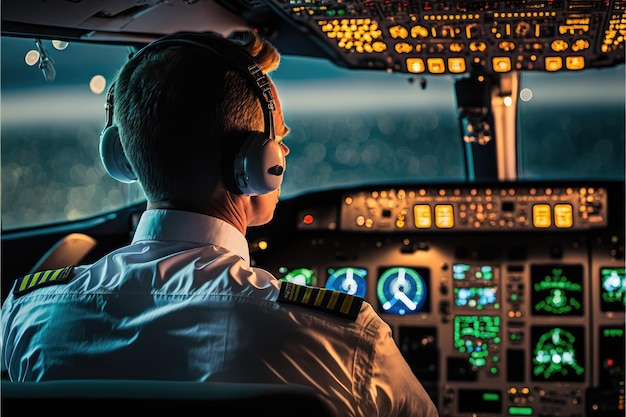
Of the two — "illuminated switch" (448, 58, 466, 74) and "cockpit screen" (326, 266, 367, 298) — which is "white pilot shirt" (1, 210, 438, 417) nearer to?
"illuminated switch" (448, 58, 466, 74)

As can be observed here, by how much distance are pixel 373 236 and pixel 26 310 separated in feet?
9.13

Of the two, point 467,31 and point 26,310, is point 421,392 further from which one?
point 467,31

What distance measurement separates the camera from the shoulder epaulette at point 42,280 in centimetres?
123

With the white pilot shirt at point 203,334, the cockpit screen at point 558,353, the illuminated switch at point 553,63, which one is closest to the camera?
the white pilot shirt at point 203,334

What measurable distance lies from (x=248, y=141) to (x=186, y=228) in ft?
0.52

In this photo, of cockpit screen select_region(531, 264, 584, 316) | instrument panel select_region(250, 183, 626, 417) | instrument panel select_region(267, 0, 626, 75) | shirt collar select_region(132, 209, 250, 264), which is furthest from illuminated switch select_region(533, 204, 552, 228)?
shirt collar select_region(132, 209, 250, 264)

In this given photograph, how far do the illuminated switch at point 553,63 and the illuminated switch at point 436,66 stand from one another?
0.38 m

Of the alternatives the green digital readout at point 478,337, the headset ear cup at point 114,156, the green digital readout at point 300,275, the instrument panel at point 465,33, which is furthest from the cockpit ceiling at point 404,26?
the green digital readout at point 478,337

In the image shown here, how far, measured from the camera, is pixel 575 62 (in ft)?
10.2

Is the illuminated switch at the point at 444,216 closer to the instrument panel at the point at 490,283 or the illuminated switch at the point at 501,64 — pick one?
the instrument panel at the point at 490,283

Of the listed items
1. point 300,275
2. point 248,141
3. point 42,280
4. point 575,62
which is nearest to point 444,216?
point 300,275

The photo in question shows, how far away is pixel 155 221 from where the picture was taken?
1255 millimetres

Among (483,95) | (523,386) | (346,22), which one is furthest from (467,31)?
(523,386)

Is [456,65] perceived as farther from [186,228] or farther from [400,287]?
[186,228]
